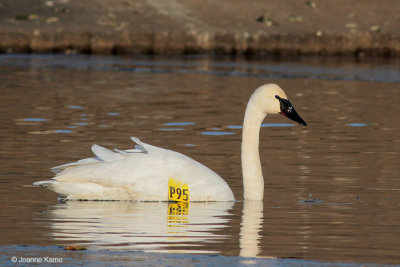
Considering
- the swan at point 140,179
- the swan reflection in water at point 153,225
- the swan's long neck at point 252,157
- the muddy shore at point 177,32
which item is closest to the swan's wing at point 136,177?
the swan at point 140,179

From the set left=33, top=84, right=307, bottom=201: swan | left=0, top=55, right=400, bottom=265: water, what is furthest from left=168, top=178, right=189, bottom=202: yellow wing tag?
left=0, top=55, right=400, bottom=265: water

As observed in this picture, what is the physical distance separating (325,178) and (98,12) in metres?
26.0

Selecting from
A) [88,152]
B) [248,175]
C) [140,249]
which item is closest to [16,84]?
[88,152]

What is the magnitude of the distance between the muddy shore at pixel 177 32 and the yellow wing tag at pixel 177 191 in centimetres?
2550

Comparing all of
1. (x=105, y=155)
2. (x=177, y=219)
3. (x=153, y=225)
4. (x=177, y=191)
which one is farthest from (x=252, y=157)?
(x=153, y=225)

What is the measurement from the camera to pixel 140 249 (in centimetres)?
827

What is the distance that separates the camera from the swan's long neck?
11.2 metres

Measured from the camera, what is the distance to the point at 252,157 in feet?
37.6

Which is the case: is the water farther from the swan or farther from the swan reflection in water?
the swan

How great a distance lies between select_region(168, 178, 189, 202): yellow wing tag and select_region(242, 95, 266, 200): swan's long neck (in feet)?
2.22

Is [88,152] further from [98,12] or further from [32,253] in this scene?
[98,12]

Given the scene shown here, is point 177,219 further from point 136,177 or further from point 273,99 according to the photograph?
point 273,99
